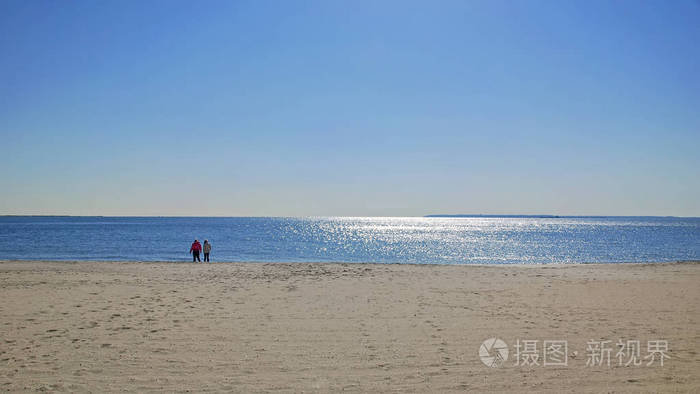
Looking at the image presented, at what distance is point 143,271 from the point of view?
22.4 meters

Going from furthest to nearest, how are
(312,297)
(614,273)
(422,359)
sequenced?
(614,273)
(312,297)
(422,359)

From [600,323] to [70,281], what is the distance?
19.1m

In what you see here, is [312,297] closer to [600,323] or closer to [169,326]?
[169,326]

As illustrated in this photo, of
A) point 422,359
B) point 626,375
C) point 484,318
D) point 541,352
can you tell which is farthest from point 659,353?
point 422,359
